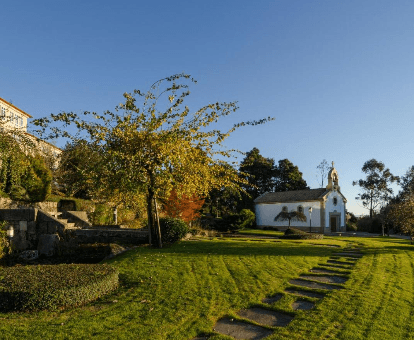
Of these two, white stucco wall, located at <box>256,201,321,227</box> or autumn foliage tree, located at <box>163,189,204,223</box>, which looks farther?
white stucco wall, located at <box>256,201,321,227</box>

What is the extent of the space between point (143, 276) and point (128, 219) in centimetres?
1471

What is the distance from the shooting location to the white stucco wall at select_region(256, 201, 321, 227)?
40844 millimetres

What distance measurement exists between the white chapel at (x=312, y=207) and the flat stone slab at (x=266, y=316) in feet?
111

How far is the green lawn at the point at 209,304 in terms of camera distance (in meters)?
5.59

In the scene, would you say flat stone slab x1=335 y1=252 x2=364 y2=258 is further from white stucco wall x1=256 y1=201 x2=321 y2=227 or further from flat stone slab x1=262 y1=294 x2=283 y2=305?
white stucco wall x1=256 y1=201 x2=321 y2=227

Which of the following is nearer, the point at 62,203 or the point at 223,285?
the point at 223,285

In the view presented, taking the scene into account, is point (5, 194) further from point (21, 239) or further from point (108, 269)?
point (108, 269)

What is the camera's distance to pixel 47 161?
23.9m

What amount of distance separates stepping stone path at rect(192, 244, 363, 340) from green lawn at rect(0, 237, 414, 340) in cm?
17

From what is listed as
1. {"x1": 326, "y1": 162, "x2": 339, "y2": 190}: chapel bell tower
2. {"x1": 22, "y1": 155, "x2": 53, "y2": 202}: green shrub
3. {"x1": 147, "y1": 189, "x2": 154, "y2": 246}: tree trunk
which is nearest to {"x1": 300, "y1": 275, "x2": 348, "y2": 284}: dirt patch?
{"x1": 147, "y1": 189, "x2": 154, "y2": 246}: tree trunk

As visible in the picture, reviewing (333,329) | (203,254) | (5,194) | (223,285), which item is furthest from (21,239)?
(333,329)

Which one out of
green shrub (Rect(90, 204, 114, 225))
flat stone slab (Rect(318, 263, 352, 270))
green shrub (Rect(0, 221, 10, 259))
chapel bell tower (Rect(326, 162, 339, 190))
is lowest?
flat stone slab (Rect(318, 263, 352, 270))

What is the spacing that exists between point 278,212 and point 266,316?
39.1m

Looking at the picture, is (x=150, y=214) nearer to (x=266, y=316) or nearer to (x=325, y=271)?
(x=325, y=271)
